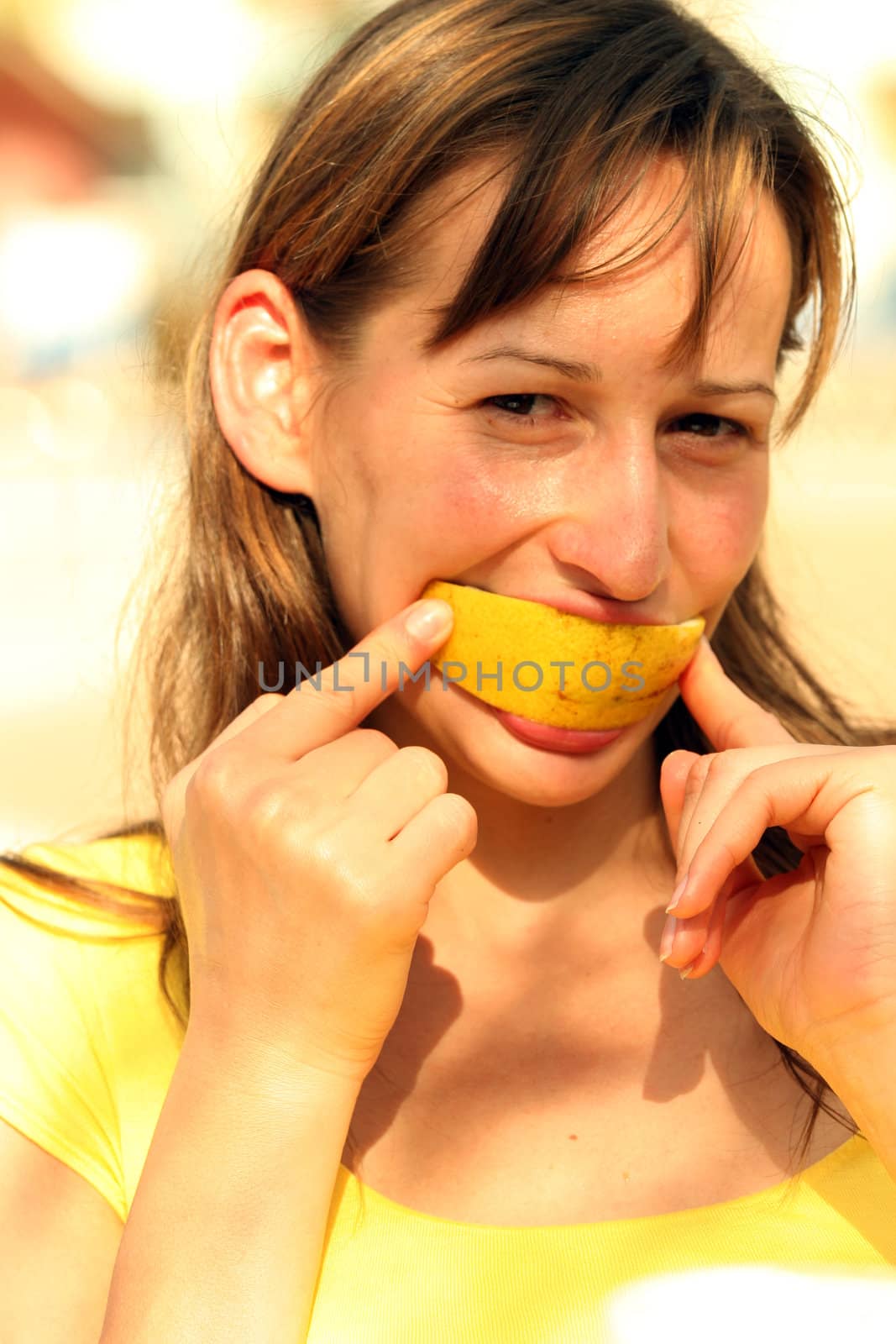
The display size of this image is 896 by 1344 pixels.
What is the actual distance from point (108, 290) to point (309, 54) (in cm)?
1310

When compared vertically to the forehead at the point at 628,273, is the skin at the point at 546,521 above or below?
below

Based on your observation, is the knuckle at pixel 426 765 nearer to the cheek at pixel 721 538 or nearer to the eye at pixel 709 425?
the cheek at pixel 721 538

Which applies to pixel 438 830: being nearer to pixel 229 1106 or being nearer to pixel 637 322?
pixel 229 1106

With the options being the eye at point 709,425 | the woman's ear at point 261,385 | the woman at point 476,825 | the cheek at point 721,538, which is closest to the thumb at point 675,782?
the woman at point 476,825

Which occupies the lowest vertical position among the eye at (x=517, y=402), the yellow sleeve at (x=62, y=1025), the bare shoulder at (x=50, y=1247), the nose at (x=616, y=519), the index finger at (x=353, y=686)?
the bare shoulder at (x=50, y=1247)

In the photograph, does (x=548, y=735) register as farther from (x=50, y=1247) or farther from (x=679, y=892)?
(x=50, y=1247)

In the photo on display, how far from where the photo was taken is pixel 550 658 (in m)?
1.74

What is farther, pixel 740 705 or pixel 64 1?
pixel 64 1

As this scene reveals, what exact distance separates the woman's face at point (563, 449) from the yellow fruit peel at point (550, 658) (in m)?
0.03

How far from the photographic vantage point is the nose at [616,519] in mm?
1644

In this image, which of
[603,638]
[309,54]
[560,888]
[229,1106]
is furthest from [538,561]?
[309,54]

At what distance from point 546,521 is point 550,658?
0.61ft

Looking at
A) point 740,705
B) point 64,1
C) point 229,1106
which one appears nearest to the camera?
point 229,1106

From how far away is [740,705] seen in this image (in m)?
1.83
